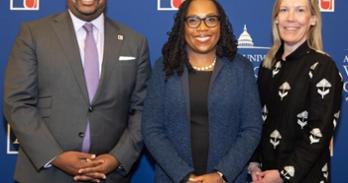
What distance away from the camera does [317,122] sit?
2.00 meters

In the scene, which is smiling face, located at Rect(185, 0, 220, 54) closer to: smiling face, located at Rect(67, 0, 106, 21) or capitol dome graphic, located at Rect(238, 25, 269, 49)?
smiling face, located at Rect(67, 0, 106, 21)

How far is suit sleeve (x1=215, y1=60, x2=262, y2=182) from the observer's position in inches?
79.8

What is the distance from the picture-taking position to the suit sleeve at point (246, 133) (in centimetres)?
203

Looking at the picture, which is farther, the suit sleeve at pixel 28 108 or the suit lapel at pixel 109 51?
the suit lapel at pixel 109 51

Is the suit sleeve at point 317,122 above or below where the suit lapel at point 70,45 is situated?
below

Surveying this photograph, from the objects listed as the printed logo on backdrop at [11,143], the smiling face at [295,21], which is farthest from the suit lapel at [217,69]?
the printed logo on backdrop at [11,143]

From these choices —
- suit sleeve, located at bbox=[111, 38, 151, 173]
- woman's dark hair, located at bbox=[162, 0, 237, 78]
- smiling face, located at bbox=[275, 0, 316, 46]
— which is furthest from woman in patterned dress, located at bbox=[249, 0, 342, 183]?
suit sleeve, located at bbox=[111, 38, 151, 173]

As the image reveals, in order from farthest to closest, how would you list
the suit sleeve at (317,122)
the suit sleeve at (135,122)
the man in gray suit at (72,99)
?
the suit sleeve at (135,122) → the man in gray suit at (72,99) → the suit sleeve at (317,122)

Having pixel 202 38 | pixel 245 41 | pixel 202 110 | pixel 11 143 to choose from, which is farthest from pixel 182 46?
pixel 11 143

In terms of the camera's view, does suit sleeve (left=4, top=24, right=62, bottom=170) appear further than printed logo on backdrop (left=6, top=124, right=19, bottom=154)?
No

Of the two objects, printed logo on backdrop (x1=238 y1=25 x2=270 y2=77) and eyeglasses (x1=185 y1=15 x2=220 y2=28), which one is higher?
eyeglasses (x1=185 y1=15 x2=220 y2=28)

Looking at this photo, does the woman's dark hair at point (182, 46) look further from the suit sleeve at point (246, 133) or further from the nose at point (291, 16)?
the nose at point (291, 16)

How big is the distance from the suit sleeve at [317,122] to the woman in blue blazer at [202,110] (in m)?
0.20

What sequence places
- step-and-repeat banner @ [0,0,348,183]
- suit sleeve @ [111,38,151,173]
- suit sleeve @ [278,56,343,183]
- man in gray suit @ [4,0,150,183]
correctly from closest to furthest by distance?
1. suit sleeve @ [278,56,343,183]
2. man in gray suit @ [4,0,150,183]
3. suit sleeve @ [111,38,151,173]
4. step-and-repeat banner @ [0,0,348,183]
